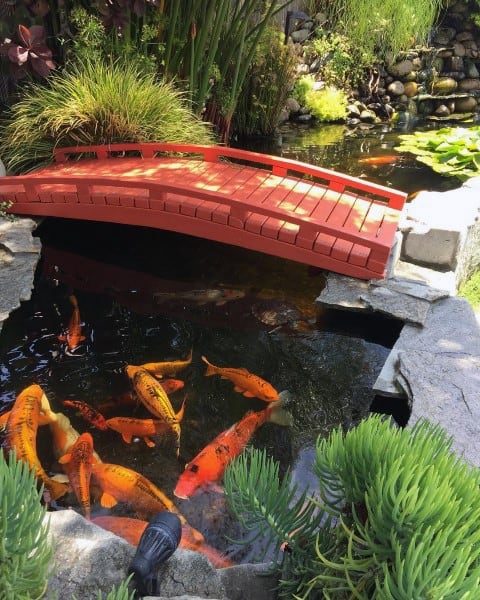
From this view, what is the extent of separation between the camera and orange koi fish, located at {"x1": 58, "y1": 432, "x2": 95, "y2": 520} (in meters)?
2.76

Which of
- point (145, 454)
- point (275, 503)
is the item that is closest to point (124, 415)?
point (145, 454)

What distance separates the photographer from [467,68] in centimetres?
1278

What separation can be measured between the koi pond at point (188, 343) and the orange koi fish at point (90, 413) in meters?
0.03

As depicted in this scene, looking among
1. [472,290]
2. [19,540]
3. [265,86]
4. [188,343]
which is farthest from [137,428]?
[265,86]

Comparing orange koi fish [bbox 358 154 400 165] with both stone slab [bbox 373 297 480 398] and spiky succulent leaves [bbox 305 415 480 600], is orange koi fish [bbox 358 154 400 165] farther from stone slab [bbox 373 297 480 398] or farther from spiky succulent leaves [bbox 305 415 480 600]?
spiky succulent leaves [bbox 305 415 480 600]

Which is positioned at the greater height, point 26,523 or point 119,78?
point 119,78

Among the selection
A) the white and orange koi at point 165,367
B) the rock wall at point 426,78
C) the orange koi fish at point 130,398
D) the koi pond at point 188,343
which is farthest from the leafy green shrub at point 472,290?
the rock wall at point 426,78

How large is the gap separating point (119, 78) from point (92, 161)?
917 mm

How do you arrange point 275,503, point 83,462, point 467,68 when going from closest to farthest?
point 275,503 < point 83,462 < point 467,68

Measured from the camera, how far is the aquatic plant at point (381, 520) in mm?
1215

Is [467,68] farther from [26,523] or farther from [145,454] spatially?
[26,523]

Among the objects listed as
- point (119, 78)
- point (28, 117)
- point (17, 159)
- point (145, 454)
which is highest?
point (119, 78)

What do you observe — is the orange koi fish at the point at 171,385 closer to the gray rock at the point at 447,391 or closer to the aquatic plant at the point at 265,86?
the gray rock at the point at 447,391

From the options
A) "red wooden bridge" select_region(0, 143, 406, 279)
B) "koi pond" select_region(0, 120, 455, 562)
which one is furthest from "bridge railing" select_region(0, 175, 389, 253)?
"koi pond" select_region(0, 120, 455, 562)
